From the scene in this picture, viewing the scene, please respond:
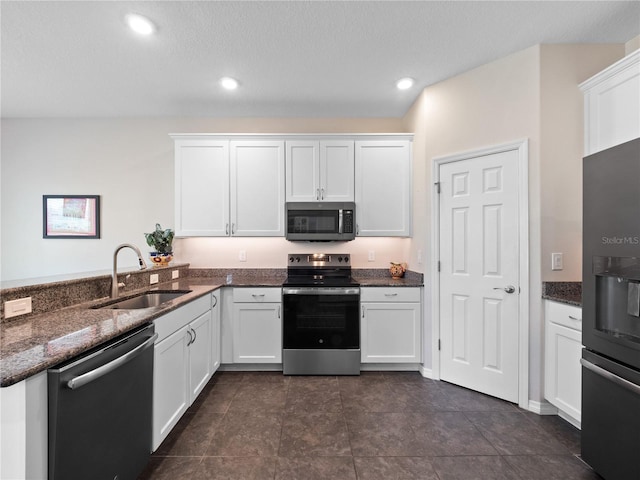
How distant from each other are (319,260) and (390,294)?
3.15 ft

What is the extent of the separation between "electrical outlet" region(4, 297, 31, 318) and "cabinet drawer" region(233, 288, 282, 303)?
1.52 m

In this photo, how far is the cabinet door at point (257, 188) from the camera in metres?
3.14

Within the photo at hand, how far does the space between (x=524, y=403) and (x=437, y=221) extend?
1.63 metres

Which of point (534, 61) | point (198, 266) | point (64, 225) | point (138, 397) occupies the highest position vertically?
point (534, 61)

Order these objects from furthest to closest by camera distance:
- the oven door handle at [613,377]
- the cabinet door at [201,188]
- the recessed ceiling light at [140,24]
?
1. the cabinet door at [201,188]
2. the recessed ceiling light at [140,24]
3. the oven door handle at [613,377]

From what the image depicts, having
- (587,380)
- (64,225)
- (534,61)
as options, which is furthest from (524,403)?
(64,225)

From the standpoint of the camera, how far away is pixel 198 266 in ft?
11.5

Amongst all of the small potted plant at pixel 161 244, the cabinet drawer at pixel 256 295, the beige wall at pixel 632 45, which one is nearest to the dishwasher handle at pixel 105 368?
the cabinet drawer at pixel 256 295

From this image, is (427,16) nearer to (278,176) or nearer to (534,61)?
(534,61)

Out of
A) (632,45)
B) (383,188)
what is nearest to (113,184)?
(383,188)

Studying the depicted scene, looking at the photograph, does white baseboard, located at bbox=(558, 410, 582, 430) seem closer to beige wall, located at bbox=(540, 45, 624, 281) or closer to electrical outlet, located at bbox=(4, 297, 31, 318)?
beige wall, located at bbox=(540, 45, 624, 281)

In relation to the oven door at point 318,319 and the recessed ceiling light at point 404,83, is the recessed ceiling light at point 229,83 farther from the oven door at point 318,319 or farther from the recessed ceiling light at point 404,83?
the oven door at point 318,319

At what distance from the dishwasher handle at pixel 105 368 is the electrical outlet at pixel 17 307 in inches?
26.7

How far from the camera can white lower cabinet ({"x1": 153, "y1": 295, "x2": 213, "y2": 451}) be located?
170 cm
